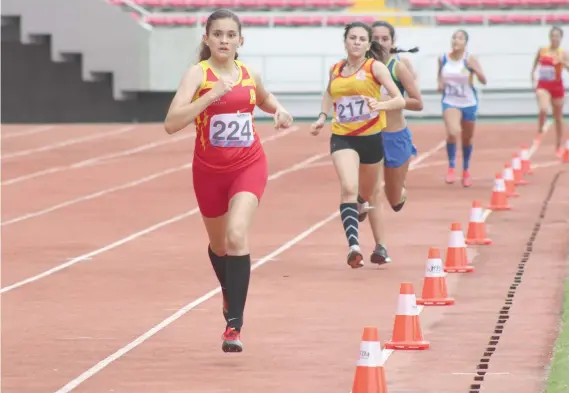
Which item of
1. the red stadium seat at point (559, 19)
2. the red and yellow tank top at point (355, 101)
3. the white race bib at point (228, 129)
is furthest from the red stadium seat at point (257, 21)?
the white race bib at point (228, 129)

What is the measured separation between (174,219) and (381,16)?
21034 millimetres

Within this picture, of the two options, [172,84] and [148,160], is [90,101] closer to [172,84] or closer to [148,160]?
[172,84]

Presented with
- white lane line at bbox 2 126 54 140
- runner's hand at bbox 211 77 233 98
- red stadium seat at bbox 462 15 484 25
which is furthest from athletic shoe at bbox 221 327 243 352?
red stadium seat at bbox 462 15 484 25

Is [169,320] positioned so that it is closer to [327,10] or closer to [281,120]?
[281,120]

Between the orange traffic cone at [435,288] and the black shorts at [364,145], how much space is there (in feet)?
7.25

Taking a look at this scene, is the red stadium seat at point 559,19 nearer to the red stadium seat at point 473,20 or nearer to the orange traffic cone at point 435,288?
the red stadium seat at point 473,20

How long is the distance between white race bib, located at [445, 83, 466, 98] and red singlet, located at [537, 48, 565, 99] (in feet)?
19.9

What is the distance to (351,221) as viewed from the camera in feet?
46.2

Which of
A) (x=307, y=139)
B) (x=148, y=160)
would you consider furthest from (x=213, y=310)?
(x=307, y=139)

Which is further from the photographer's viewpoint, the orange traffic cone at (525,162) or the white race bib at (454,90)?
the orange traffic cone at (525,162)

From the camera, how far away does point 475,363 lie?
960 centimetres

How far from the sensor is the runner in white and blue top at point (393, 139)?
1468 centimetres

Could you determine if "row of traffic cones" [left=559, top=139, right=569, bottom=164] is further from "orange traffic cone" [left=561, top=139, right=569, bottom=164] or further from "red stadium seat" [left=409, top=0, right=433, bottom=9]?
"red stadium seat" [left=409, top=0, right=433, bottom=9]

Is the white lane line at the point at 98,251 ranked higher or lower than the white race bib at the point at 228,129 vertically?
lower
